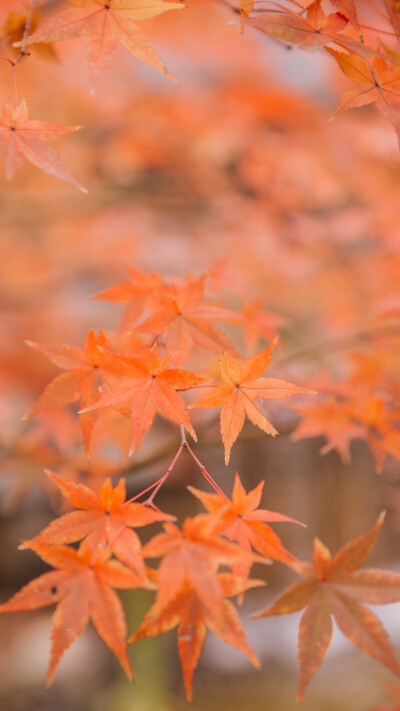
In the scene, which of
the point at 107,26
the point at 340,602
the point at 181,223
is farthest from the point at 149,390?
the point at 181,223

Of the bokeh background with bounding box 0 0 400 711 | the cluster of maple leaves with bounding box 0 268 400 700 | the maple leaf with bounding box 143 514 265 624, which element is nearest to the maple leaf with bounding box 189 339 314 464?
the cluster of maple leaves with bounding box 0 268 400 700

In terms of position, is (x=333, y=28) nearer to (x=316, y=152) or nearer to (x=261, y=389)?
(x=261, y=389)

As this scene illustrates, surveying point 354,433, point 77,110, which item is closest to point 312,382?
point 354,433

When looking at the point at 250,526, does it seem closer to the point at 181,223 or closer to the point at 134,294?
the point at 134,294

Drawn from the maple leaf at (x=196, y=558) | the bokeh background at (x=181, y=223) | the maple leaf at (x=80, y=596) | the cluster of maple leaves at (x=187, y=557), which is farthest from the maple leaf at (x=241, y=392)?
the bokeh background at (x=181, y=223)

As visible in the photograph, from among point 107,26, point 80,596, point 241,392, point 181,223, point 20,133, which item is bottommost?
point 181,223
